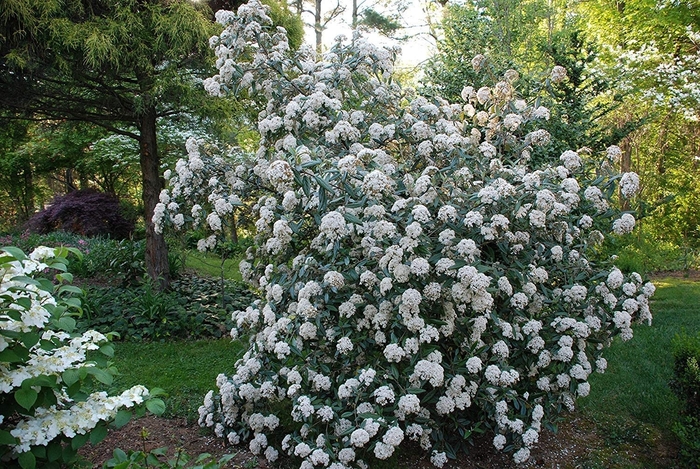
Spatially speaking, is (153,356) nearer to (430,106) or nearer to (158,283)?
(158,283)

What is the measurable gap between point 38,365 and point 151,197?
477 cm

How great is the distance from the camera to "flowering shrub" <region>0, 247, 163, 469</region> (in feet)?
6.12

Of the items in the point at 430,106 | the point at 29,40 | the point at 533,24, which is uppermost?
the point at 533,24

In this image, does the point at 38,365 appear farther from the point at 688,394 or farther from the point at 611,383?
the point at 611,383

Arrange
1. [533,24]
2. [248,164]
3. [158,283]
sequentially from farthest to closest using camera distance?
[533,24]
[158,283]
[248,164]

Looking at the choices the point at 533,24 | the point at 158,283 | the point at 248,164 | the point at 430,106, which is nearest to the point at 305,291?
the point at 248,164

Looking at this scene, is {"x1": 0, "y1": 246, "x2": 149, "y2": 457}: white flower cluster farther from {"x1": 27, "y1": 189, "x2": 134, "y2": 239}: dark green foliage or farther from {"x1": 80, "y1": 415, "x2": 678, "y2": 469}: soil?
{"x1": 27, "y1": 189, "x2": 134, "y2": 239}: dark green foliage

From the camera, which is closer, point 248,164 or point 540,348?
point 540,348

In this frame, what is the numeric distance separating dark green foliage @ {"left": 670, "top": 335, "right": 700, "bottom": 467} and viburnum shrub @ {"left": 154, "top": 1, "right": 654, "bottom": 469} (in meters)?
0.46

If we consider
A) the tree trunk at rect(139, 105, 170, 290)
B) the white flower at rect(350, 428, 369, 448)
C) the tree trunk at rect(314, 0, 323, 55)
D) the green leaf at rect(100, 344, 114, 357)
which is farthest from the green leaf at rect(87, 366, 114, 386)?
the tree trunk at rect(314, 0, 323, 55)

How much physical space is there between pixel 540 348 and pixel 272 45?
2.87 meters

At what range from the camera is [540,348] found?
9.97 feet

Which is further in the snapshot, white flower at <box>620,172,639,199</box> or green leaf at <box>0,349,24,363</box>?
white flower at <box>620,172,639,199</box>

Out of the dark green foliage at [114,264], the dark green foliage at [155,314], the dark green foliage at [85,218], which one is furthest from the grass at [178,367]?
the dark green foliage at [85,218]
